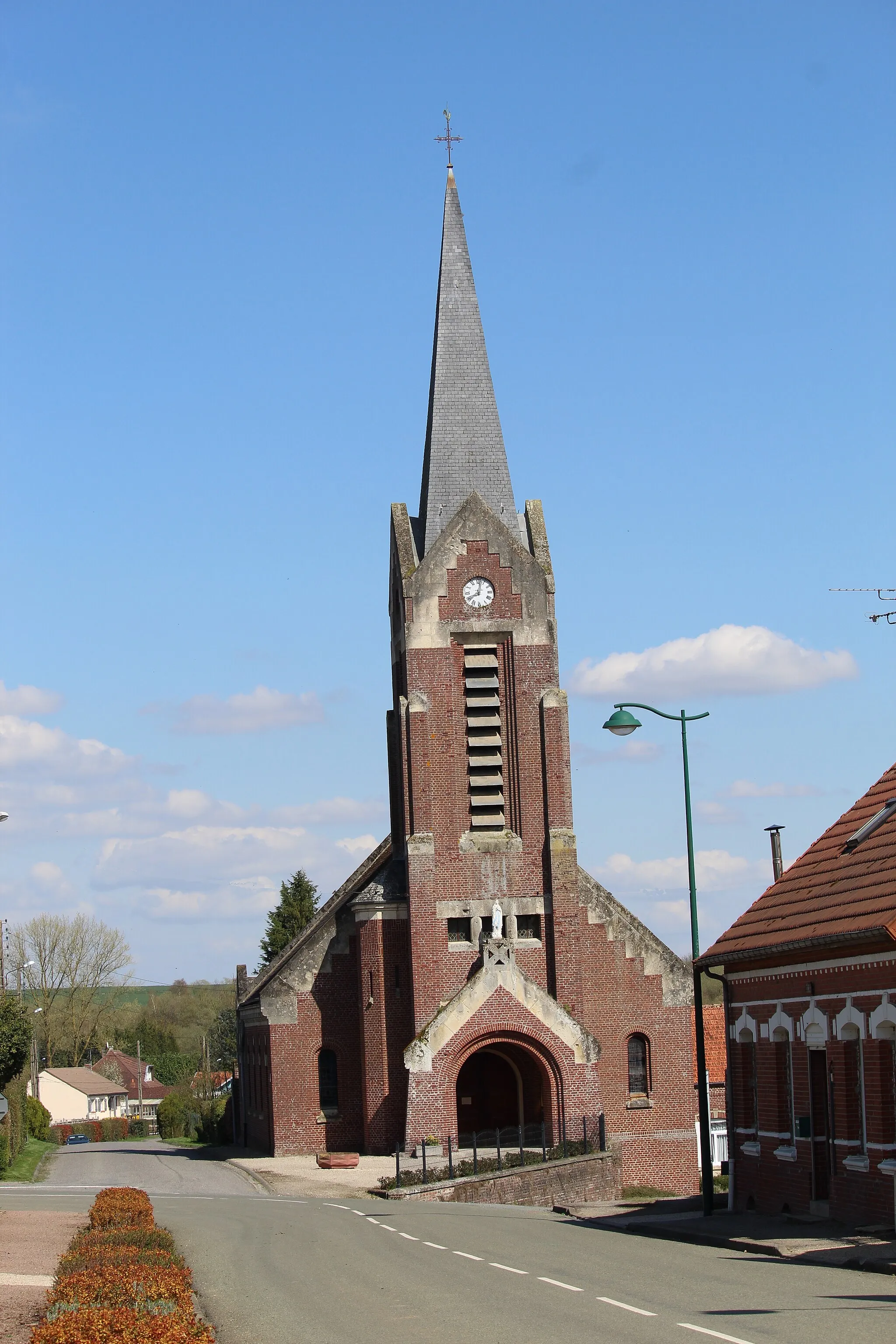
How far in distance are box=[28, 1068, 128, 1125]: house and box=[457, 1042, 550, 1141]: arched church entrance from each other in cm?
7151

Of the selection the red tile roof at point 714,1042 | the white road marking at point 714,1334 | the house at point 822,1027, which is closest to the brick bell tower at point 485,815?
the red tile roof at point 714,1042

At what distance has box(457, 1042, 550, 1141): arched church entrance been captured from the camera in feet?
134

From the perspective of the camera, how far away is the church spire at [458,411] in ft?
146

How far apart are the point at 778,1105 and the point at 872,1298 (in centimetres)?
973

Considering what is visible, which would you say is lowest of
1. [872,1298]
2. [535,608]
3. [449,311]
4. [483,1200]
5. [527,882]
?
[483,1200]

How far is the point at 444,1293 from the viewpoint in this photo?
54.4 feet

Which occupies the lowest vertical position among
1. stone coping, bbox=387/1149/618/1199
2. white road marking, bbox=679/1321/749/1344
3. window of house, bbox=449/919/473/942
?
stone coping, bbox=387/1149/618/1199

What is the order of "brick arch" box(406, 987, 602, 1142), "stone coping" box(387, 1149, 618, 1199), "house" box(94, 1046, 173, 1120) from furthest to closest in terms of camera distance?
"house" box(94, 1046, 173, 1120), "brick arch" box(406, 987, 602, 1142), "stone coping" box(387, 1149, 618, 1199)

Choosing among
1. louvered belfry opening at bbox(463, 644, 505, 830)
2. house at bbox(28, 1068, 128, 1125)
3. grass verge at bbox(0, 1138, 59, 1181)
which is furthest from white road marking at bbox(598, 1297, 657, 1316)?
house at bbox(28, 1068, 128, 1125)

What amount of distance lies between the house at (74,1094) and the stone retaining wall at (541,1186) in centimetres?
7746

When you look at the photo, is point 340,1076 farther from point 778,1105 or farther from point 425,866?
point 778,1105

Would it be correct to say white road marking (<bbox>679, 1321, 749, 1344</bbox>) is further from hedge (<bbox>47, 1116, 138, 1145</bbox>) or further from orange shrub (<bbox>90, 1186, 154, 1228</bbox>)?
hedge (<bbox>47, 1116, 138, 1145</bbox>)

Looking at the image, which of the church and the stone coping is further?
the church

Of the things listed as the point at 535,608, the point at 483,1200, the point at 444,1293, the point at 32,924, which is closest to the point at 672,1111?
the point at 483,1200
